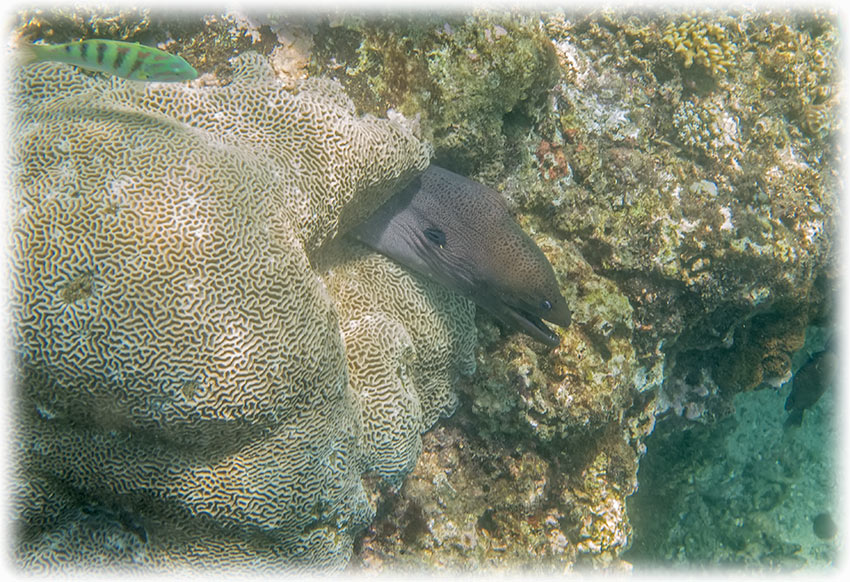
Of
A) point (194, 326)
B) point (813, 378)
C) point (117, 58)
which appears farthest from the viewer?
point (813, 378)

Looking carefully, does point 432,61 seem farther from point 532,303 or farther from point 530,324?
point 530,324

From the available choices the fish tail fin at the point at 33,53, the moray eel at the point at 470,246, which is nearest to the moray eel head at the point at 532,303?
the moray eel at the point at 470,246

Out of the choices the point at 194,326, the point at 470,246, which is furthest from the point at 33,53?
the point at 470,246

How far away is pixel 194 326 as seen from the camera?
2486 millimetres

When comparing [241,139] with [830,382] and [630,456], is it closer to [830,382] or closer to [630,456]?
[630,456]

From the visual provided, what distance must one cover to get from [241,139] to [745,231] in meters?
4.15

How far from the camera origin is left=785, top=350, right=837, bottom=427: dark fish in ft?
21.2

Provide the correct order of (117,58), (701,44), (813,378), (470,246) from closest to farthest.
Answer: (117,58) → (470,246) → (701,44) → (813,378)

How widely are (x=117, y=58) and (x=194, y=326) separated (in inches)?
51.0

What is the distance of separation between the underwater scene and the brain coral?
0.05 ft

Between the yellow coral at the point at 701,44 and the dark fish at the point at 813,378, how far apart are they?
3971 millimetres

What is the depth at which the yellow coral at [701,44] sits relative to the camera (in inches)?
193

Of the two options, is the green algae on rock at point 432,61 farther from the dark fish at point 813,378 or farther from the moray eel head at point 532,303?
the dark fish at point 813,378

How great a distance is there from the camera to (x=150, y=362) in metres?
2.44
